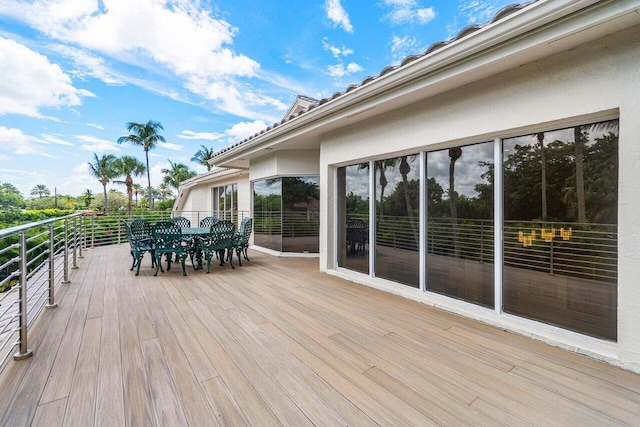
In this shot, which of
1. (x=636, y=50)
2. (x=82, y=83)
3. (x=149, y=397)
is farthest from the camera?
(x=82, y=83)

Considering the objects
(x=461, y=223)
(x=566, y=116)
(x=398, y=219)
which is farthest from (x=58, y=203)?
(x=566, y=116)

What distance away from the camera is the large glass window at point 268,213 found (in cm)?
751

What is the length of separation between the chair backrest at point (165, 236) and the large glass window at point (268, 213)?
2.76m

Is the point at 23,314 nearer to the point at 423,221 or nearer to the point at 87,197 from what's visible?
the point at 423,221

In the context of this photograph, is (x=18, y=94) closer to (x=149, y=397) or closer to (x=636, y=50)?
(x=149, y=397)

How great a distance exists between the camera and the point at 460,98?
322cm

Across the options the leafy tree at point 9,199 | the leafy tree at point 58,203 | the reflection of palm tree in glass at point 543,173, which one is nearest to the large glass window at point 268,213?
the reflection of palm tree in glass at point 543,173

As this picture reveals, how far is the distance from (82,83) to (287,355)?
30.9 metres

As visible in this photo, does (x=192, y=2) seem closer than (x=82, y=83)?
Yes

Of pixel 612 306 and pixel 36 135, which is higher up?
pixel 36 135

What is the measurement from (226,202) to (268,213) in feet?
16.4

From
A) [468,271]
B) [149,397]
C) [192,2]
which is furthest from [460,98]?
[192,2]

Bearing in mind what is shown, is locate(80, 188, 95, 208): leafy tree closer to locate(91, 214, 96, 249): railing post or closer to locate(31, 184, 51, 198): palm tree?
locate(31, 184, 51, 198): palm tree

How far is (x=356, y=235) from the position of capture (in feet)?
16.6
